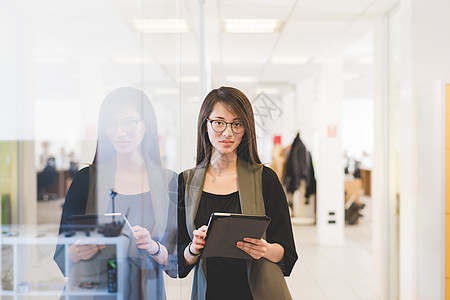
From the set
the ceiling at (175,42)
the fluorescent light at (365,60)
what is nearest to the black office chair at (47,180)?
the ceiling at (175,42)

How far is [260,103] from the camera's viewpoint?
7.45ft

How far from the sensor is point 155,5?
1592 mm

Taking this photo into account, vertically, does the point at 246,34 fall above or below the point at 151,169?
above

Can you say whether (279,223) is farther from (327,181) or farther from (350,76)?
(350,76)

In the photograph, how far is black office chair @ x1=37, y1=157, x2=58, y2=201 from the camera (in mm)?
884

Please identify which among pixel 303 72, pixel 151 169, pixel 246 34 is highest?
pixel 246 34

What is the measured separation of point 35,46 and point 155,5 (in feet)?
2.40

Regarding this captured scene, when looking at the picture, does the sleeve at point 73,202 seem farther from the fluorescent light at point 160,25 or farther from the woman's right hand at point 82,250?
the fluorescent light at point 160,25

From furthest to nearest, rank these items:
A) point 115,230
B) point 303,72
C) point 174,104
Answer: point 303,72 < point 174,104 < point 115,230

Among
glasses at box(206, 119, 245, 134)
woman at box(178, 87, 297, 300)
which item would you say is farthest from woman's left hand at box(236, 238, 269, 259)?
glasses at box(206, 119, 245, 134)

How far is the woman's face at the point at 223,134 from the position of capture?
6.24 ft

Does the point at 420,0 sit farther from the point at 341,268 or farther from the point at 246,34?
the point at 341,268

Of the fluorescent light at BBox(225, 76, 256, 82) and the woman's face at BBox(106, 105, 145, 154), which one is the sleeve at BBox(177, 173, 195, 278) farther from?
the fluorescent light at BBox(225, 76, 256, 82)

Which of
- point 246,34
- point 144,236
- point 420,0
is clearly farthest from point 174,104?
point 420,0
